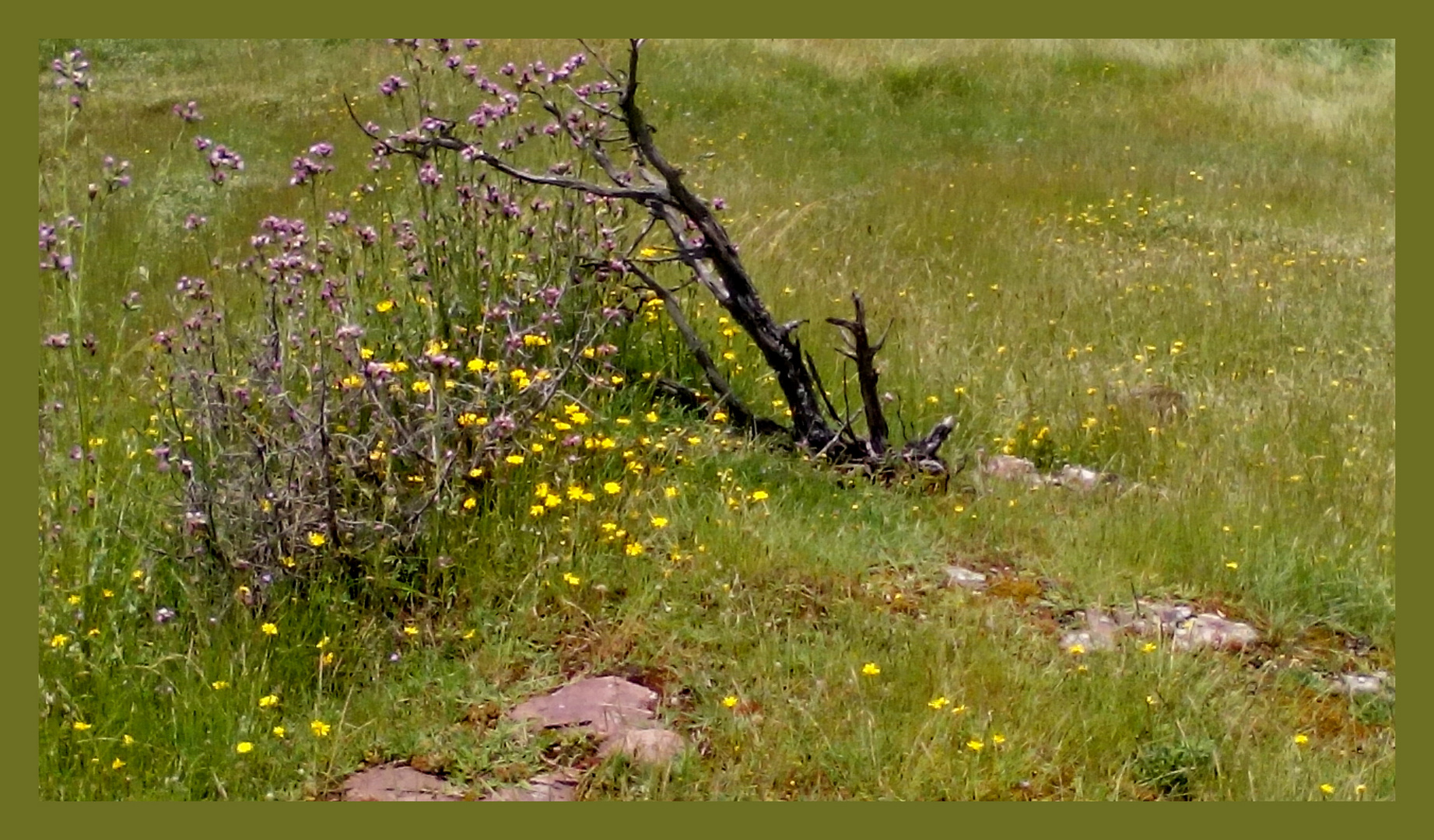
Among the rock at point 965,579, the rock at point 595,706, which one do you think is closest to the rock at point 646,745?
the rock at point 595,706

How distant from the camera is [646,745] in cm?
356

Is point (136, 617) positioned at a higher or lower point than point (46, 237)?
lower

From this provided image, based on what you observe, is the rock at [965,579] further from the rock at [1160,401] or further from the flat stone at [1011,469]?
the rock at [1160,401]

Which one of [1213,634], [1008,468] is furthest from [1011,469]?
[1213,634]

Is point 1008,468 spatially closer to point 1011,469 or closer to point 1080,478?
point 1011,469

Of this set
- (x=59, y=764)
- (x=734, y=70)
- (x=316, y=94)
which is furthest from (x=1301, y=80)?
(x=59, y=764)

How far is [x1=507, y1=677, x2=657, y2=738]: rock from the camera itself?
3.67 m

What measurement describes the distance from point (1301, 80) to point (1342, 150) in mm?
3548

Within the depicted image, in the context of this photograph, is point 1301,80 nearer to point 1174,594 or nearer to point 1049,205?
point 1049,205

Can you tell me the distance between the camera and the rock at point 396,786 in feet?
11.1

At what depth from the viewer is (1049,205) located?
11.0 meters

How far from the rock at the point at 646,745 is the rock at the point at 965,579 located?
52.6 inches

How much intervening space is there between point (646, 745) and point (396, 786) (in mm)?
676

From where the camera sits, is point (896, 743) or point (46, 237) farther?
point (46, 237)
